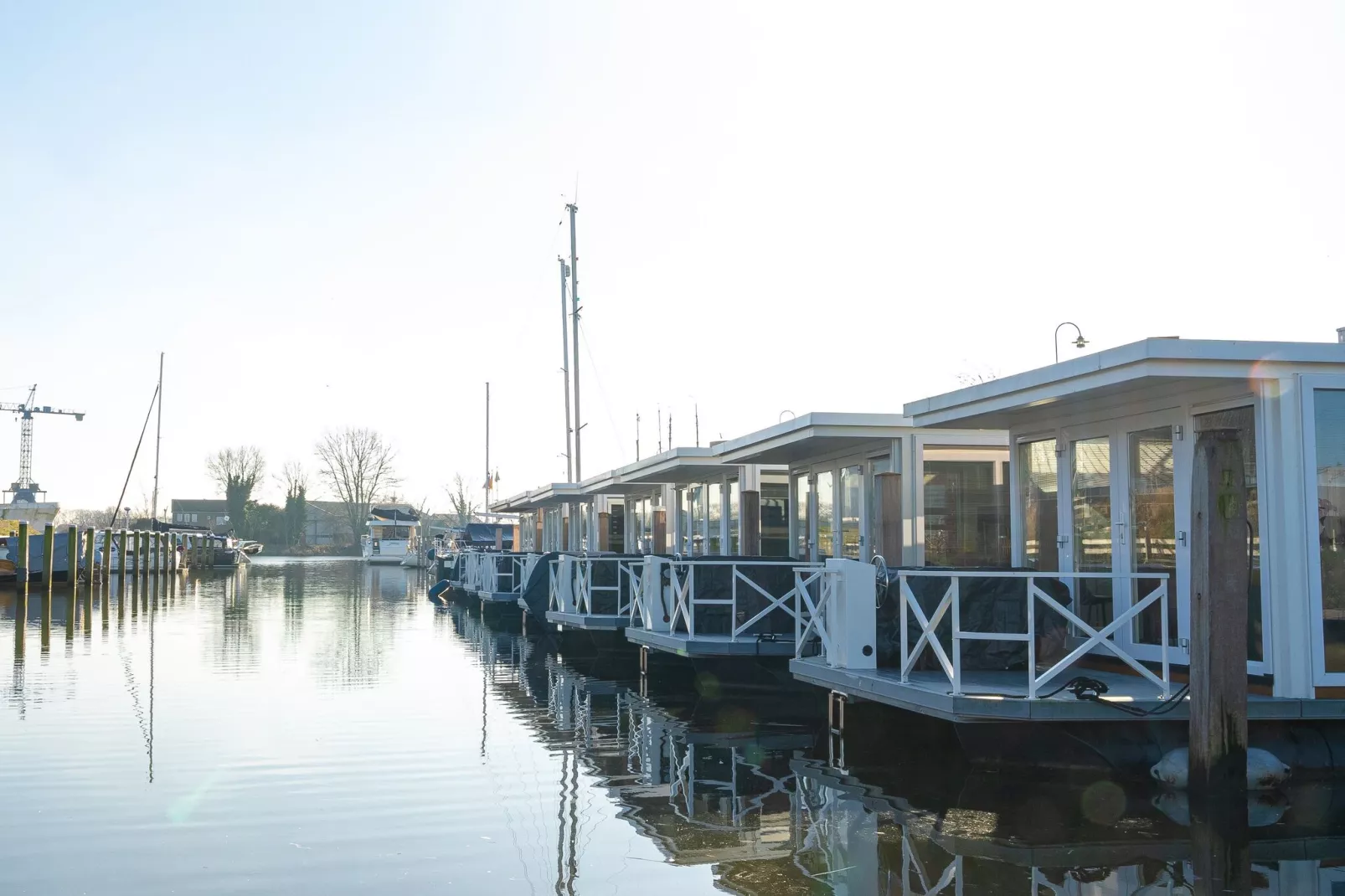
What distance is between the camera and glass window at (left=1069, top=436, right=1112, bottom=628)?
10.9 meters

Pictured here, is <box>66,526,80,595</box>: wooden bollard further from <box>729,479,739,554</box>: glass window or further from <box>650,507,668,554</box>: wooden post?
<box>729,479,739,554</box>: glass window

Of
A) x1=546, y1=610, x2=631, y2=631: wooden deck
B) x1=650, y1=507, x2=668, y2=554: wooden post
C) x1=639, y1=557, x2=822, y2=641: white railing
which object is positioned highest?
x1=650, y1=507, x2=668, y2=554: wooden post

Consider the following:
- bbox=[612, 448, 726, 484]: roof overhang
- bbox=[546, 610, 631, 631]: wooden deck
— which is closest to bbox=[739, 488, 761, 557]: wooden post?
bbox=[612, 448, 726, 484]: roof overhang

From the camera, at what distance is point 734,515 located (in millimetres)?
22641

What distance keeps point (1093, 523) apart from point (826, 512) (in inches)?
288

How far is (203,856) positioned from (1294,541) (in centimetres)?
751

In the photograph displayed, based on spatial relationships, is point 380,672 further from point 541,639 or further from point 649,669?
point 541,639

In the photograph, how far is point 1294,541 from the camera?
9.03m

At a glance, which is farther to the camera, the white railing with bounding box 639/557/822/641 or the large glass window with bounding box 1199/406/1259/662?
the white railing with bounding box 639/557/822/641

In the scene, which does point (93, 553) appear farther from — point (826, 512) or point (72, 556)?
point (826, 512)

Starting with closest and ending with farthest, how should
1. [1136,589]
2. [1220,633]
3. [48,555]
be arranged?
[1220,633] → [1136,589] → [48,555]

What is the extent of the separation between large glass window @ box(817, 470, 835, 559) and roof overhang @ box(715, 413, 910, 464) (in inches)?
15.9

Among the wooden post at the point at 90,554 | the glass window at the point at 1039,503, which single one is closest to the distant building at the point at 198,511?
the wooden post at the point at 90,554

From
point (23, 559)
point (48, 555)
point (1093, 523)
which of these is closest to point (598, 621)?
point (1093, 523)
